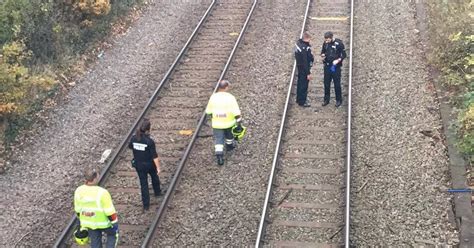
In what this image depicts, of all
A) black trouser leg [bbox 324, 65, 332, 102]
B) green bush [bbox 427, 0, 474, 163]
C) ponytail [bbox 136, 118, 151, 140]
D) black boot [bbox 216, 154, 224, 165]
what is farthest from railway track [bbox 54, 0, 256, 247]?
green bush [bbox 427, 0, 474, 163]

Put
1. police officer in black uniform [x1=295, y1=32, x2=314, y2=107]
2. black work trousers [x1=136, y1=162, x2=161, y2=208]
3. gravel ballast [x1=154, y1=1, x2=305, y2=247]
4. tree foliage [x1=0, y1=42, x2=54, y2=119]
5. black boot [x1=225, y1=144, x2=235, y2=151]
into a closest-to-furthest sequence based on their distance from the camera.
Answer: gravel ballast [x1=154, y1=1, x2=305, y2=247]
black work trousers [x1=136, y1=162, x2=161, y2=208]
black boot [x1=225, y1=144, x2=235, y2=151]
tree foliage [x1=0, y1=42, x2=54, y2=119]
police officer in black uniform [x1=295, y1=32, x2=314, y2=107]

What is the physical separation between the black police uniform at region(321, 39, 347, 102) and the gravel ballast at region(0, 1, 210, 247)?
14.7 ft

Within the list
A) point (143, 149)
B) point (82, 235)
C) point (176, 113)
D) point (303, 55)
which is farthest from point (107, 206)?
point (303, 55)

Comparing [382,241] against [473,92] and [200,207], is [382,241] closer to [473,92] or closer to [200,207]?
[200,207]

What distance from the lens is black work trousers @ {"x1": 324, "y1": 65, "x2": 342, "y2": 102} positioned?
42.5 feet

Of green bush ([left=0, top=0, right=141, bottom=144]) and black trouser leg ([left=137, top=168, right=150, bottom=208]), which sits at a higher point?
green bush ([left=0, top=0, right=141, bottom=144])

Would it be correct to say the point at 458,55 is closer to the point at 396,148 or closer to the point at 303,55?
the point at 396,148

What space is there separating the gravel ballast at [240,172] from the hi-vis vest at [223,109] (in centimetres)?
86

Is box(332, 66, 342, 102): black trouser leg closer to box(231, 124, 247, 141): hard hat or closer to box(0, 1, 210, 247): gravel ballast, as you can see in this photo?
box(231, 124, 247, 141): hard hat

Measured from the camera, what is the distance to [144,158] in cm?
986

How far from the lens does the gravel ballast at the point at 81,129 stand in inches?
413

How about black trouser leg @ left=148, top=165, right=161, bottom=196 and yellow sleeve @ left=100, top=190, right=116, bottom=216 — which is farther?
black trouser leg @ left=148, top=165, right=161, bottom=196

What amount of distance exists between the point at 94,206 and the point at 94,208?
41mm

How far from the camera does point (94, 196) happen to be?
325 inches
